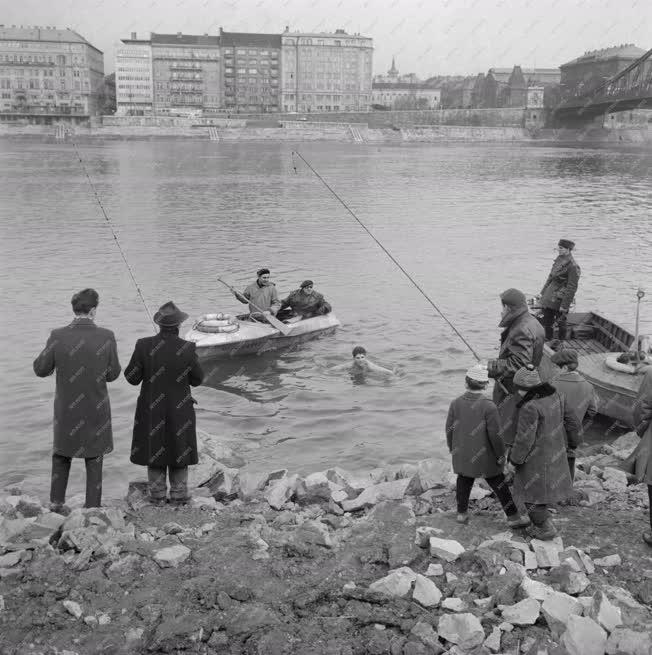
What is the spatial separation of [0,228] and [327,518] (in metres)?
29.0

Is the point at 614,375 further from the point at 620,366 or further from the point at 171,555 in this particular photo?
the point at 171,555

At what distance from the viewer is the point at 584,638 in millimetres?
4512

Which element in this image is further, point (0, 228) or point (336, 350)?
point (0, 228)

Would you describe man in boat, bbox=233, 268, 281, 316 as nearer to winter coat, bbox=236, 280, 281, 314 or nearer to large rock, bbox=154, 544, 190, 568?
winter coat, bbox=236, 280, 281, 314

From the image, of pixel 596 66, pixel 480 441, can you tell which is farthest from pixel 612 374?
pixel 596 66

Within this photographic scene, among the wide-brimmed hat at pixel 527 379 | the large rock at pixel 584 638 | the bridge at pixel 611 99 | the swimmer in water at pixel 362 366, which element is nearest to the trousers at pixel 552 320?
the swimmer in water at pixel 362 366

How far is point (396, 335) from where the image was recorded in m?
17.0

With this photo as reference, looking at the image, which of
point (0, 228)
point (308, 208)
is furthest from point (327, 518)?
point (308, 208)

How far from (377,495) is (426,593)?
7.21 ft

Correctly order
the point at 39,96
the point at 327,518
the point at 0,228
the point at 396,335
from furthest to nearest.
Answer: the point at 39,96
the point at 0,228
the point at 396,335
the point at 327,518

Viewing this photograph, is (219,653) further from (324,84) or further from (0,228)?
(324,84)

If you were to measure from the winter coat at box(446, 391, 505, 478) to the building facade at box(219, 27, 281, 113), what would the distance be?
169 m

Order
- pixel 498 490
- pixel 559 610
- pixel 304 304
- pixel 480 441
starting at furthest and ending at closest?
pixel 304 304, pixel 498 490, pixel 480 441, pixel 559 610

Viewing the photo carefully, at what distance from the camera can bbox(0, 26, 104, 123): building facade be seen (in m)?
152
